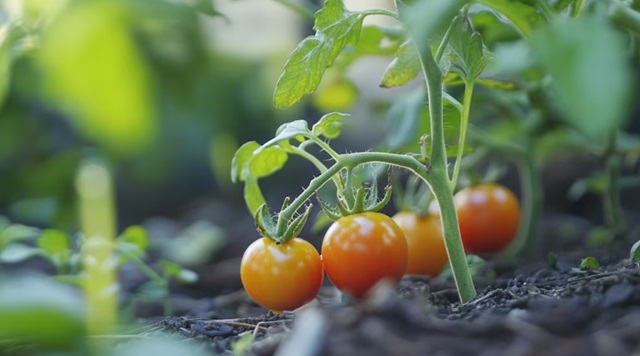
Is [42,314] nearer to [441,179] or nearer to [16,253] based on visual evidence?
[441,179]

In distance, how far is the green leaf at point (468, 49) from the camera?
3.62 ft

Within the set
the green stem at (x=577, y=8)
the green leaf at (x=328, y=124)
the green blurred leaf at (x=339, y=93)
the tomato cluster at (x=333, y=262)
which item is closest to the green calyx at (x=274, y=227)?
the tomato cluster at (x=333, y=262)

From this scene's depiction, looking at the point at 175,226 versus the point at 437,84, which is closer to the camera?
the point at 437,84

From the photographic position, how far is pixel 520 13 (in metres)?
1.14

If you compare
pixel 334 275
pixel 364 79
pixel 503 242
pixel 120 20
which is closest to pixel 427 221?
pixel 503 242

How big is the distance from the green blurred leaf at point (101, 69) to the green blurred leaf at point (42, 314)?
24cm

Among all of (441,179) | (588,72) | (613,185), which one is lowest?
(588,72)

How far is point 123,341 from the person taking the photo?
106 centimetres

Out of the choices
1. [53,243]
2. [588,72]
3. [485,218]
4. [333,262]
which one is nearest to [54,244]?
[53,243]

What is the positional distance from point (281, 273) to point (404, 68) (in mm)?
392

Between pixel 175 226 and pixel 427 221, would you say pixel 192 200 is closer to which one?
pixel 175 226

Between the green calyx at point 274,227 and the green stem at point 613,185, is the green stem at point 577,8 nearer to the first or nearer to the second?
the green calyx at point 274,227

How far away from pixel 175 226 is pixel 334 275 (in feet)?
7.37

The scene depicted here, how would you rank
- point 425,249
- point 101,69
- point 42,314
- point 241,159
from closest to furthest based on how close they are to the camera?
point 101,69, point 42,314, point 241,159, point 425,249
